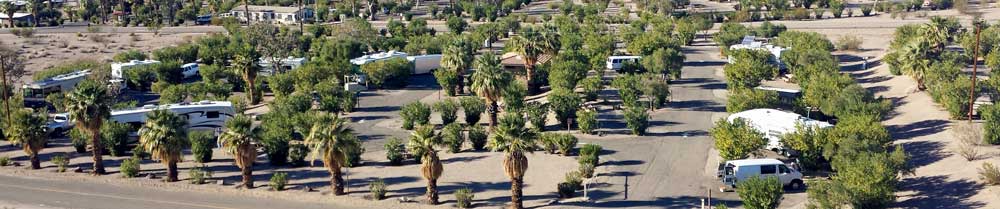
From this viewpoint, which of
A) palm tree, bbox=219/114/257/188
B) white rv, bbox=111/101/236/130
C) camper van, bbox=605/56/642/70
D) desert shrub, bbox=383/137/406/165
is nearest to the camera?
palm tree, bbox=219/114/257/188

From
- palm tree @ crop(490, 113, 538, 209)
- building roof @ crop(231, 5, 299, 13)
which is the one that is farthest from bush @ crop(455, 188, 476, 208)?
building roof @ crop(231, 5, 299, 13)

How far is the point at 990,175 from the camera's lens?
36125 mm

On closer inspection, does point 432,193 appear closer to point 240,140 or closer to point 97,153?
point 240,140

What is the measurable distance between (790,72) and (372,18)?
209ft

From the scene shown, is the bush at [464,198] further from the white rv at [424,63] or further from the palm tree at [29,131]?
the white rv at [424,63]

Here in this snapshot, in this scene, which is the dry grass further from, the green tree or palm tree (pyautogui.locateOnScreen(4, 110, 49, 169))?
palm tree (pyautogui.locateOnScreen(4, 110, 49, 169))

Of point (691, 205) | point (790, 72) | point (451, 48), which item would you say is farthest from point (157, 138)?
point (790, 72)

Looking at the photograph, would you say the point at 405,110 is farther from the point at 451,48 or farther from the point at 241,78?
the point at 241,78

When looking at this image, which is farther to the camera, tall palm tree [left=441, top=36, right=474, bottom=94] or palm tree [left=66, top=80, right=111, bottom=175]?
tall palm tree [left=441, top=36, right=474, bottom=94]

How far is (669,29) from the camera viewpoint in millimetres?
89188

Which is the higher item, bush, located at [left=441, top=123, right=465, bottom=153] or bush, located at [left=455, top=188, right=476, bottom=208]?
bush, located at [left=441, top=123, right=465, bottom=153]

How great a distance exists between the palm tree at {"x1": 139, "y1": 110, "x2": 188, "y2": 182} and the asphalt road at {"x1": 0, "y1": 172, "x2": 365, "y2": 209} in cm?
161

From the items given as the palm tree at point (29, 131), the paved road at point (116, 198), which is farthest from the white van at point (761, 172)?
the palm tree at point (29, 131)

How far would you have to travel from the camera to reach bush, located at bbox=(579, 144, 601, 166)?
42.5m
